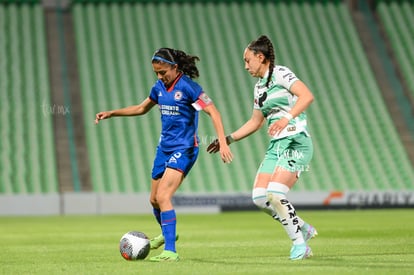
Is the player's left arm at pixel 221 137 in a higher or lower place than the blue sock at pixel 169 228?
higher

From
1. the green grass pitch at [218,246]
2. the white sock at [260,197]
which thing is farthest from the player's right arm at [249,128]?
the green grass pitch at [218,246]

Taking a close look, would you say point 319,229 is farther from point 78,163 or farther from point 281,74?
point 78,163

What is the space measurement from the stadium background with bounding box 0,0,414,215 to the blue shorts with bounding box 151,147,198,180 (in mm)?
14242

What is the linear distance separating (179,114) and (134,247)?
1.50 m

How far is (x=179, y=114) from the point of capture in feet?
→ 33.5

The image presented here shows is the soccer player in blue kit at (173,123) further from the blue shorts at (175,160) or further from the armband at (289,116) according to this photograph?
the armband at (289,116)

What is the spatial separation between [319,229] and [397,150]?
504 inches

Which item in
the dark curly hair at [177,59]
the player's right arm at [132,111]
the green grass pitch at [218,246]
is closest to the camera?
the green grass pitch at [218,246]

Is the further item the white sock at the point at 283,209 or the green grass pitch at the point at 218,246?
the white sock at the point at 283,209

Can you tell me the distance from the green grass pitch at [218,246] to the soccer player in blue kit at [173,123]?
64 centimetres

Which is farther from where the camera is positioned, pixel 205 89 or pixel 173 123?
pixel 205 89

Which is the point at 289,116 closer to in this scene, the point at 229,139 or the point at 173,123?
the point at 229,139

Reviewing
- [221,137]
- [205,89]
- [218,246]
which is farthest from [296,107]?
[205,89]

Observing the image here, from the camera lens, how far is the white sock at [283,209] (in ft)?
32.1
